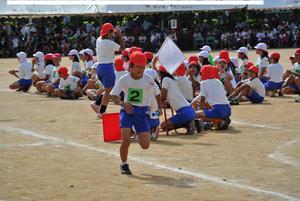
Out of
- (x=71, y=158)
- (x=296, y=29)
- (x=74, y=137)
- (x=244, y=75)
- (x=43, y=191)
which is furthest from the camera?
(x=296, y=29)

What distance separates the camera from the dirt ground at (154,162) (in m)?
8.78

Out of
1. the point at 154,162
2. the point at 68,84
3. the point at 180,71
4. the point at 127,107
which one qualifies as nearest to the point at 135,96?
the point at 127,107

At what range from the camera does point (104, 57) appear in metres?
15.6

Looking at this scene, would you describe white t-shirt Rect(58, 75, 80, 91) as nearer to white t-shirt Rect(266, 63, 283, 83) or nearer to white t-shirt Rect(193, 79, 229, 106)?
white t-shirt Rect(266, 63, 283, 83)

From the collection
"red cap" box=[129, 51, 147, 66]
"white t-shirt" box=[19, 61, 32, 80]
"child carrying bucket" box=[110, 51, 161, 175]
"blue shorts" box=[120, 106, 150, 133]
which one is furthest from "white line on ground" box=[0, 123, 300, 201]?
"white t-shirt" box=[19, 61, 32, 80]

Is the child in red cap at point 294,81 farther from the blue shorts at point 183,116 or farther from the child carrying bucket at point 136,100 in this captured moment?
the child carrying bucket at point 136,100

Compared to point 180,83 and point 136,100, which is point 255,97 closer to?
point 180,83

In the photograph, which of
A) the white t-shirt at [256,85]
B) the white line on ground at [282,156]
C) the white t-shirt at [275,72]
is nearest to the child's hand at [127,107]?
the white line on ground at [282,156]

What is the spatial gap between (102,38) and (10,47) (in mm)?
28389

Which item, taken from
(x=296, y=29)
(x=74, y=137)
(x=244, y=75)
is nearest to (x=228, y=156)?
(x=74, y=137)

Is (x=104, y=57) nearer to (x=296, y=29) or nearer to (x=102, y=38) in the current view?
(x=102, y=38)

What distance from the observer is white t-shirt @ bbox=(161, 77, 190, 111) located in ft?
44.3

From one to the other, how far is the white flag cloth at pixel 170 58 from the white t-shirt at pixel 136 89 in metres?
3.06

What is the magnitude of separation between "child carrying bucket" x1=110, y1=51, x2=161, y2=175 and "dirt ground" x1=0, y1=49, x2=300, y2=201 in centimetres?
49
